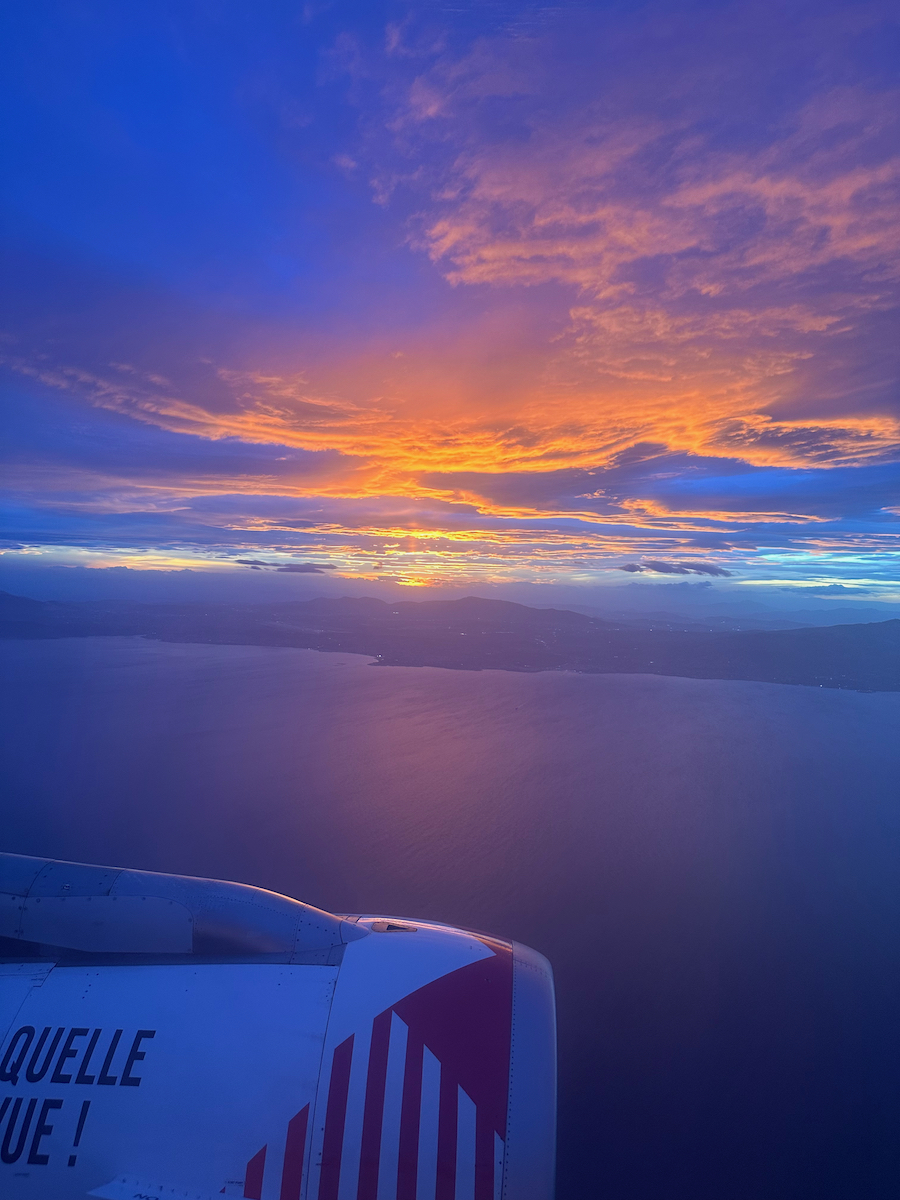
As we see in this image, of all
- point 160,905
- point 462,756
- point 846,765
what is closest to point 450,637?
point 462,756

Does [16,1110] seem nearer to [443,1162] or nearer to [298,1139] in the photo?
[298,1139]

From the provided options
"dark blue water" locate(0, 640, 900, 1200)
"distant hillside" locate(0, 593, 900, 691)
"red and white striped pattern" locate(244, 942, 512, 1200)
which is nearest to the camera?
"red and white striped pattern" locate(244, 942, 512, 1200)

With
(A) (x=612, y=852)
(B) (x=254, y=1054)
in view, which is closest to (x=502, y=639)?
(A) (x=612, y=852)

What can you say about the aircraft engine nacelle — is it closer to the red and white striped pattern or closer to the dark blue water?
the red and white striped pattern

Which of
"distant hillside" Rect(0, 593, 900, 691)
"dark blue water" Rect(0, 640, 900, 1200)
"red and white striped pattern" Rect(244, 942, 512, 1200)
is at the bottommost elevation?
"dark blue water" Rect(0, 640, 900, 1200)

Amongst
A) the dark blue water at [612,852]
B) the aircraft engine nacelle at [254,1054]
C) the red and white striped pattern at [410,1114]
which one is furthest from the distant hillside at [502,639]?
the red and white striped pattern at [410,1114]

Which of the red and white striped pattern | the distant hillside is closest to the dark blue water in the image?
the red and white striped pattern

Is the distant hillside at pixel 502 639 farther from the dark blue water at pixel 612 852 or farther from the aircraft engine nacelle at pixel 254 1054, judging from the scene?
the aircraft engine nacelle at pixel 254 1054
